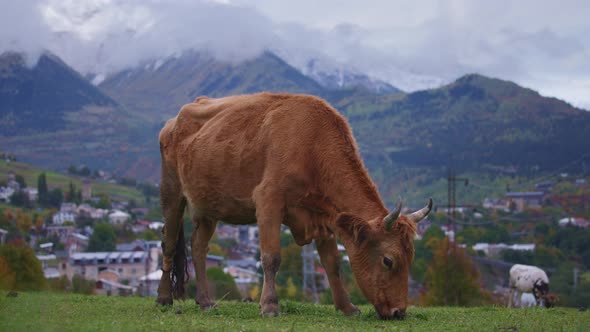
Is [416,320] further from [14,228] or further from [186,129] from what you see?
[14,228]

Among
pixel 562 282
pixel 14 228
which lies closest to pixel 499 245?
pixel 562 282

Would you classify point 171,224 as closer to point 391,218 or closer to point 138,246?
point 391,218

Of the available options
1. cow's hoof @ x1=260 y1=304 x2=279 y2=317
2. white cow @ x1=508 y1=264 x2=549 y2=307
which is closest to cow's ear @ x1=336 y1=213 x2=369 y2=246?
cow's hoof @ x1=260 y1=304 x2=279 y2=317

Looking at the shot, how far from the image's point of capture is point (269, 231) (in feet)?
42.3

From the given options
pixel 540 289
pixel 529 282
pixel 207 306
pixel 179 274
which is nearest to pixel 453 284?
pixel 529 282

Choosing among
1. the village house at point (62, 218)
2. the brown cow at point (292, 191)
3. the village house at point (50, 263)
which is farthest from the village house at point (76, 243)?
the brown cow at point (292, 191)

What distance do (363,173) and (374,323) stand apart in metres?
2.74

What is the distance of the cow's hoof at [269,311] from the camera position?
1252cm

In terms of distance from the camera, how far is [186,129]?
1605cm

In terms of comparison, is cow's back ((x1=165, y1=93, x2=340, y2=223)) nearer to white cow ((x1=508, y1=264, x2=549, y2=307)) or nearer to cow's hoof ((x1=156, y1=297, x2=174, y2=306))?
cow's hoof ((x1=156, y1=297, x2=174, y2=306))

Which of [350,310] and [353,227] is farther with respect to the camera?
[350,310]

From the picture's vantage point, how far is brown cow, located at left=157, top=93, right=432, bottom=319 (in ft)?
39.4

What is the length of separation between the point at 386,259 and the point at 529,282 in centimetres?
2067

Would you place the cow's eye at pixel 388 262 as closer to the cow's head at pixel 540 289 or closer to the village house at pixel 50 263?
the cow's head at pixel 540 289
